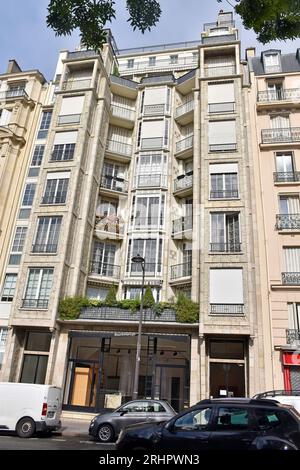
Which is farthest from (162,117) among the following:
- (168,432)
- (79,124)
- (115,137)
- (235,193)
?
(168,432)

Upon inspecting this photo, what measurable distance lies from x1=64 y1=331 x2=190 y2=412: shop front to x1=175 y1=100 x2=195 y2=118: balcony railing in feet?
54.5

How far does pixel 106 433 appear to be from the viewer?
11.7 meters

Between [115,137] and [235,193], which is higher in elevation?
[115,137]

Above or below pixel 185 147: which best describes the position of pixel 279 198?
below

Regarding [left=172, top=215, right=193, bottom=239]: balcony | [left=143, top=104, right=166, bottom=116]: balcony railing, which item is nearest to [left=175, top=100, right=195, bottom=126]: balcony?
[left=143, top=104, right=166, bottom=116]: balcony railing

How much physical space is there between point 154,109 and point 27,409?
868 inches

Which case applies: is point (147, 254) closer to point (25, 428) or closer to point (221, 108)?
point (221, 108)

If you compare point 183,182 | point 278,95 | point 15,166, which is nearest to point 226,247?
point 183,182

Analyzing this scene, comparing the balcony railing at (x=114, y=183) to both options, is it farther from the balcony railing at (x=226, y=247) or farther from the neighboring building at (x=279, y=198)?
the neighboring building at (x=279, y=198)

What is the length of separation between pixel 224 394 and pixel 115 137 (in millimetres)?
19932

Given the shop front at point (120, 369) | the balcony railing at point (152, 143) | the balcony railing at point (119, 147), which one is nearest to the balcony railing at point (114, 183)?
the balcony railing at point (119, 147)

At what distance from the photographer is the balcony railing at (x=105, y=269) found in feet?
77.6

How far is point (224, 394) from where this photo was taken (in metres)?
17.6
